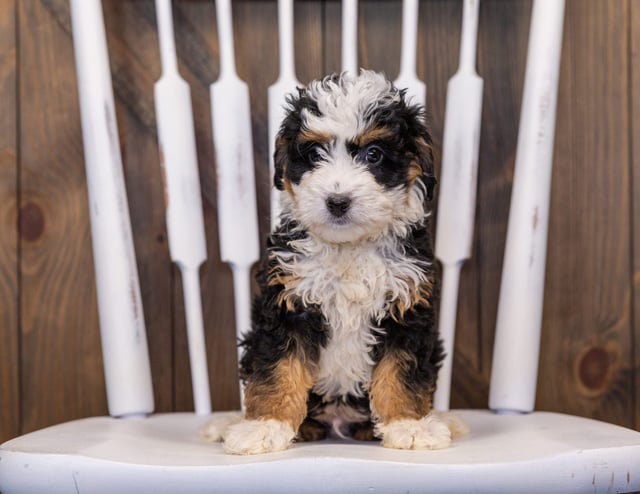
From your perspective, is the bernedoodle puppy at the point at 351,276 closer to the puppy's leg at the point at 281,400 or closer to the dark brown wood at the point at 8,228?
the puppy's leg at the point at 281,400

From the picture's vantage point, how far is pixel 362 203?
1.04m

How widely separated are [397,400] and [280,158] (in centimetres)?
41

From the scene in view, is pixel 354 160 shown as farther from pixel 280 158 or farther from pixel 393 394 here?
pixel 393 394

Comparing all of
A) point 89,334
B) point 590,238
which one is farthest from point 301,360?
point 590,238

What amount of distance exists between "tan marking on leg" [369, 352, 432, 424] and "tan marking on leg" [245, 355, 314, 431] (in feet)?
0.35

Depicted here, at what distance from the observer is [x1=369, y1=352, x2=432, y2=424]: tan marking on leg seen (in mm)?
1073

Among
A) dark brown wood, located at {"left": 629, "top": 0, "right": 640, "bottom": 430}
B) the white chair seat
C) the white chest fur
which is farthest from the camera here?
dark brown wood, located at {"left": 629, "top": 0, "right": 640, "bottom": 430}

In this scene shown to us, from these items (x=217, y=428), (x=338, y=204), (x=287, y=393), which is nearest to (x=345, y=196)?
(x=338, y=204)

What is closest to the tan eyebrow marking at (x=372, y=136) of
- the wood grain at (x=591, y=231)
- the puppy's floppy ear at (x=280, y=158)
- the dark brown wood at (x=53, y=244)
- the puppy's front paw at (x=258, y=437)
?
the puppy's floppy ear at (x=280, y=158)

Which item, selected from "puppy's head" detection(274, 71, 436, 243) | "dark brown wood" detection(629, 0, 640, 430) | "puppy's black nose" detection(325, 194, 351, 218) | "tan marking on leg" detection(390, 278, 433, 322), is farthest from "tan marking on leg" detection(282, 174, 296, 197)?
"dark brown wood" detection(629, 0, 640, 430)

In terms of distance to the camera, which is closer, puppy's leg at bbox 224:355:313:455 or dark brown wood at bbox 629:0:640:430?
puppy's leg at bbox 224:355:313:455

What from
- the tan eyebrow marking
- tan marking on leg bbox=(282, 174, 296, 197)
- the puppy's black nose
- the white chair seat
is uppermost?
the tan eyebrow marking

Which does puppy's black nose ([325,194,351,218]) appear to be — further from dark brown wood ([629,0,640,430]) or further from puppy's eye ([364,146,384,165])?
dark brown wood ([629,0,640,430])

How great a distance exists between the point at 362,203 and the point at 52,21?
900 millimetres
